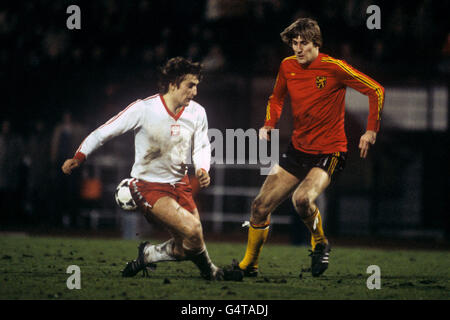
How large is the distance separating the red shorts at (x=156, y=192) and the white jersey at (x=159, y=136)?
0.14 feet

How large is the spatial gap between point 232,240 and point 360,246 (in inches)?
77.8

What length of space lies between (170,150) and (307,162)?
128cm

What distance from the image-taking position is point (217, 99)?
16.7 m

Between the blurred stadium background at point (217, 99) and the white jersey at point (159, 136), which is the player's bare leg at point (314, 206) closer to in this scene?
the white jersey at point (159, 136)

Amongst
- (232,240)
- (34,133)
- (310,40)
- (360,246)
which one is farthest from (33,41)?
(310,40)

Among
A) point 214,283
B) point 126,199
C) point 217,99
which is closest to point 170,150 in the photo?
point 126,199

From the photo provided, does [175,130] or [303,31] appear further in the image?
[303,31]

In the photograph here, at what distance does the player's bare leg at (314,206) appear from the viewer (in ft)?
23.7

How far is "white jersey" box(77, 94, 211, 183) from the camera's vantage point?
6.70 meters

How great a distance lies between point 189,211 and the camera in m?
6.95
